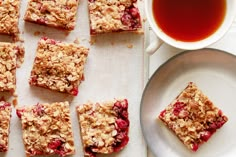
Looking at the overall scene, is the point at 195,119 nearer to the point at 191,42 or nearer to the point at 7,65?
the point at 191,42

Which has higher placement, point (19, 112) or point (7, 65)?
point (7, 65)

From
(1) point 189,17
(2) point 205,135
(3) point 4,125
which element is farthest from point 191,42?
(3) point 4,125

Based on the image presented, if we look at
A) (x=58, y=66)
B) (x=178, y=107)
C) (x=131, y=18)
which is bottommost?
(x=178, y=107)

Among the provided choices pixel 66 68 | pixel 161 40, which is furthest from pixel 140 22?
pixel 66 68

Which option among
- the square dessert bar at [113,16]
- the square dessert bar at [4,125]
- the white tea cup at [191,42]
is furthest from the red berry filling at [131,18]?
the square dessert bar at [4,125]

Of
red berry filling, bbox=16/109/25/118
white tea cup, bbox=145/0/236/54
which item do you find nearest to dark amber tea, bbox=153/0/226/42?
white tea cup, bbox=145/0/236/54
